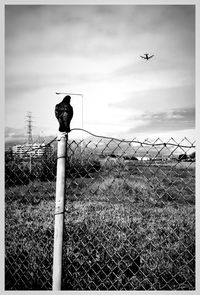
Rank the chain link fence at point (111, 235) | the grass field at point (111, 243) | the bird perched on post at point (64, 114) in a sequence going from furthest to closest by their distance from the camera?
the grass field at point (111, 243), the chain link fence at point (111, 235), the bird perched on post at point (64, 114)

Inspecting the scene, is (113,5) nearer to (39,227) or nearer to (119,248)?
(119,248)

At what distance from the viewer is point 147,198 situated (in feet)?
14.0

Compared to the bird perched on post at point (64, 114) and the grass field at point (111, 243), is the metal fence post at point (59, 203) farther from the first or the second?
the grass field at point (111, 243)

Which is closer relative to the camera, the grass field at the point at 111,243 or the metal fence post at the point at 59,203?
the metal fence post at the point at 59,203

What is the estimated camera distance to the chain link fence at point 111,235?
165 cm

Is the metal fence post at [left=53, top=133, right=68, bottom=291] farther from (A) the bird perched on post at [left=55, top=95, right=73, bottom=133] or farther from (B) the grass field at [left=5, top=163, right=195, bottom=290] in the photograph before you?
(B) the grass field at [left=5, top=163, right=195, bottom=290]

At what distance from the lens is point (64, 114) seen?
1.37m

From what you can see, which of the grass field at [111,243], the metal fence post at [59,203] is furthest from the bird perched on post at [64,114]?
the grass field at [111,243]

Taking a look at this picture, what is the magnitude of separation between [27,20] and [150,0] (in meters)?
1.18

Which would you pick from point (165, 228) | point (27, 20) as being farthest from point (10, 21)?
point (165, 228)

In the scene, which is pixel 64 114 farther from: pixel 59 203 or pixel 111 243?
pixel 111 243

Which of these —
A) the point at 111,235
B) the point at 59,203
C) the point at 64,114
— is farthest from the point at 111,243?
the point at 64,114

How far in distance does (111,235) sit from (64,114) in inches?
64.1
